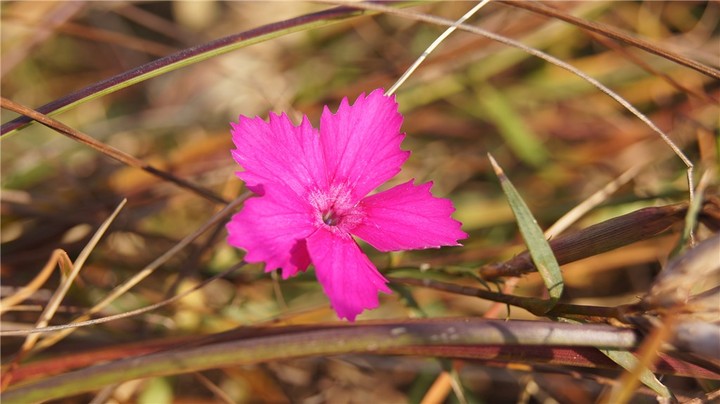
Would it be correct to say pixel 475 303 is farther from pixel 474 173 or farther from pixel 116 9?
pixel 116 9

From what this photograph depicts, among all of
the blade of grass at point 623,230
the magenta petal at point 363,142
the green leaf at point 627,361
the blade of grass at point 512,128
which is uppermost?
the blade of grass at point 512,128

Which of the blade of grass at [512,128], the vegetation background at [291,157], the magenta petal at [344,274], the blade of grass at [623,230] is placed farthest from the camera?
the blade of grass at [512,128]

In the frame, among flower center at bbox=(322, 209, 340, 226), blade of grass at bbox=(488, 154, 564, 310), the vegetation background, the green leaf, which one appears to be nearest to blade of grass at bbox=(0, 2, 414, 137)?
the vegetation background

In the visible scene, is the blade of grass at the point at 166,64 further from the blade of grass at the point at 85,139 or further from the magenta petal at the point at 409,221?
the magenta petal at the point at 409,221

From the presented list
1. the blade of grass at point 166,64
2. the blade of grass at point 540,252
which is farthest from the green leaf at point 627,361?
the blade of grass at point 166,64

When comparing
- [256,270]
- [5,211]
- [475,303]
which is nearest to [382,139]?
[256,270]

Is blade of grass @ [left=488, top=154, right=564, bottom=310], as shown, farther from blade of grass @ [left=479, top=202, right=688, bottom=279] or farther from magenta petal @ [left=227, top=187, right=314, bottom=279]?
magenta petal @ [left=227, top=187, right=314, bottom=279]
